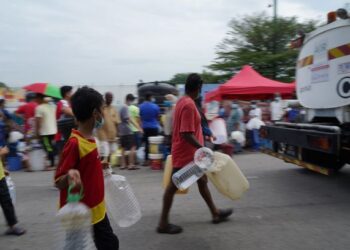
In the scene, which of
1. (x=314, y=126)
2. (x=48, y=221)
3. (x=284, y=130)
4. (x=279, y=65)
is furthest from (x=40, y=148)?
(x=279, y=65)

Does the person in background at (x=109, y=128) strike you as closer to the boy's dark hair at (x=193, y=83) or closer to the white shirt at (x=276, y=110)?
the boy's dark hair at (x=193, y=83)

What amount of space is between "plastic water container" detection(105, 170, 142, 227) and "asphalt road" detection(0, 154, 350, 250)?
0.53 meters

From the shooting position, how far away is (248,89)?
41.2ft

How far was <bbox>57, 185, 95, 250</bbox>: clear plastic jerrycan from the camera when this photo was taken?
2.41 meters

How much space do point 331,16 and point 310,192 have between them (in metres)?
2.67

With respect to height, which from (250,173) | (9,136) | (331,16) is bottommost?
(250,173)

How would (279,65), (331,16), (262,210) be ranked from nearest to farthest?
(262,210) → (331,16) → (279,65)

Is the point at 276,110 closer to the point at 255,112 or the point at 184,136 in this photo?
the point at 255,112

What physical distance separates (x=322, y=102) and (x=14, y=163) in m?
7.05

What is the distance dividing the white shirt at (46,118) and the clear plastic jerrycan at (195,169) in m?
4.95

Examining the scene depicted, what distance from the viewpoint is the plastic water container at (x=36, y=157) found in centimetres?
902

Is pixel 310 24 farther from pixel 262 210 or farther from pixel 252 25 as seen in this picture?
pixel 262 210

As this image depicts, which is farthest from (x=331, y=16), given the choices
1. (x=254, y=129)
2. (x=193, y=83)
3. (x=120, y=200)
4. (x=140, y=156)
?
(x=254, y=129)

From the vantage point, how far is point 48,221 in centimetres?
503
